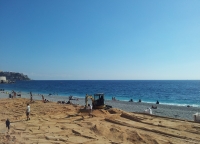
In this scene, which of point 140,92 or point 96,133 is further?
point 140,92

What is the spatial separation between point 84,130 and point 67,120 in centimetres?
417

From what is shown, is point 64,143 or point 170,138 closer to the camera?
point 64,143

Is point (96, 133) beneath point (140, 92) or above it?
above

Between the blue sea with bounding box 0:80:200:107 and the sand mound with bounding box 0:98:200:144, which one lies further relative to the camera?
the blue sea with bounding box 0:80:200:107

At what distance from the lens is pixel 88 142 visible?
487 inches

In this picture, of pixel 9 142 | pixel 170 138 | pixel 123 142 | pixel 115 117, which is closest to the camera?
Answer: pixel 9 142

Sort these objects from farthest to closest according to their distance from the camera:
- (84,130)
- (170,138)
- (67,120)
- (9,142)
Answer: (67,120) < (84,130) < (170,138) < (9,142)

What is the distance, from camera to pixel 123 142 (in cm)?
1247

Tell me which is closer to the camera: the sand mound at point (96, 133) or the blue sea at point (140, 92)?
the sand mound at point (96, 133)

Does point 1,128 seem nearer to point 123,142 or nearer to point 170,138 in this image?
point 123,142

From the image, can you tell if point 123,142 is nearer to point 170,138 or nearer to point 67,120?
point 170,138

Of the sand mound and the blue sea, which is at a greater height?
the sand mound

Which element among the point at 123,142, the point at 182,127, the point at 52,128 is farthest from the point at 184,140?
the point at 52,128

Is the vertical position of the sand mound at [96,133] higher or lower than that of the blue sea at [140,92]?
higher
